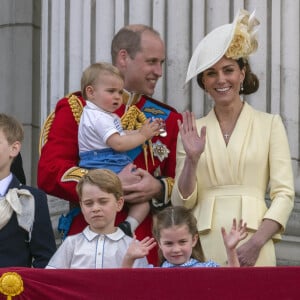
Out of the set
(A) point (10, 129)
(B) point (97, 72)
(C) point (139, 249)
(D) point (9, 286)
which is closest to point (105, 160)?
(B) point (97, 72)

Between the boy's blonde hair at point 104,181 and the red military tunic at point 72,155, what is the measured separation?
18.0 inches

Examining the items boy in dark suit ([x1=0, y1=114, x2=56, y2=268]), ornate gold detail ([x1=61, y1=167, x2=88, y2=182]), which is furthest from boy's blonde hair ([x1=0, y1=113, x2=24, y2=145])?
ornate gold detail ([x1=61, y1=167, x2=88, y2=182])

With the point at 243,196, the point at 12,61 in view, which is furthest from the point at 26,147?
the point at 243,196

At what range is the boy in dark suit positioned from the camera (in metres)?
7.99

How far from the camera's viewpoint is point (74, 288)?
7184 millimetres

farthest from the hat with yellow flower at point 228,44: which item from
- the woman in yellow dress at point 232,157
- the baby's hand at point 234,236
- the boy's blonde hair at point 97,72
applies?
the baby's hand at point 234,236

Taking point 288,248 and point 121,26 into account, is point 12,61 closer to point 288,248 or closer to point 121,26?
point 121,26

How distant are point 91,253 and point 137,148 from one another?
99cm

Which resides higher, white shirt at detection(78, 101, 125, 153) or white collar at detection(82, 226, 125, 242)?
white shirt at detection(78, 101, 125, 153)

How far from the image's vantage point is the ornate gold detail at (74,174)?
27.6 feet

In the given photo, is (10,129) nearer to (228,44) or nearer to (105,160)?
(105,160)

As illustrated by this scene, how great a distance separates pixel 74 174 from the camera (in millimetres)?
8461

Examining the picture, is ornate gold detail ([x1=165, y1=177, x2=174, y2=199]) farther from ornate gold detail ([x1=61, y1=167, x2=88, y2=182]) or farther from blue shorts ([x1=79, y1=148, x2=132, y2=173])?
ornate gold detail ([x1=61, y1=167, x2=88, y2=182])

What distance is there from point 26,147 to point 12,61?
650 millimetres
